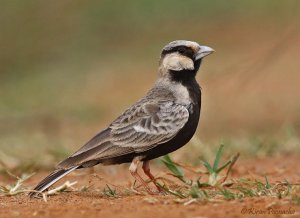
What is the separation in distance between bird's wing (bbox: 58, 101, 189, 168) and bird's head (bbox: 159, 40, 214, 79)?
45cm

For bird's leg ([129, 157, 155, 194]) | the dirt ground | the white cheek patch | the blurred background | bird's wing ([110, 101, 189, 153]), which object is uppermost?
the blurred background

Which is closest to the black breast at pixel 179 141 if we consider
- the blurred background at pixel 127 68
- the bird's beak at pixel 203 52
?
the bird's beak at pixel 203 52

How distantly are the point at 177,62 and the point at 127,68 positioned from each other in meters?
12.7

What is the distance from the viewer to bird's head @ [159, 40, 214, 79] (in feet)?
23.4

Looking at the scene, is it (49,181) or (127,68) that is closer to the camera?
(49,181)

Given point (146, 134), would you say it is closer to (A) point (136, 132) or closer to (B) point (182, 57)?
(A) point (136, 132)

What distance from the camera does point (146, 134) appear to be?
6559mm

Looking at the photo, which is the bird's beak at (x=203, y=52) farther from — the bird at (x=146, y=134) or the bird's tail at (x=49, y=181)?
the bird's tail at (x=49, y=181)

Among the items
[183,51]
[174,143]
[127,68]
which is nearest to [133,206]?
[174,143]

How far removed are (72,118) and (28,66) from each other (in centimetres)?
668

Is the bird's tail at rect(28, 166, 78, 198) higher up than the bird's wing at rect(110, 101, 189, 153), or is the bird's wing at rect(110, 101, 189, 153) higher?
the bird's wing at rect(110, 101, 189, 153)

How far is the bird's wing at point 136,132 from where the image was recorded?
640 cm

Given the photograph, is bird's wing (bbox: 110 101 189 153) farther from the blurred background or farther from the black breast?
the blurred background

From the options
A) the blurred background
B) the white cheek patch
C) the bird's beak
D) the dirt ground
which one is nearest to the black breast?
the dirt ground
